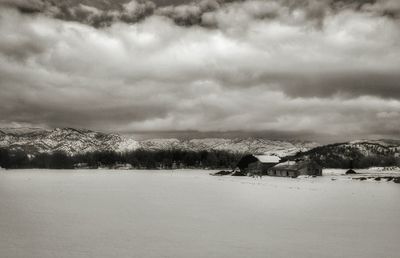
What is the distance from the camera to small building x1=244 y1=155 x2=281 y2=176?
98.9 metres

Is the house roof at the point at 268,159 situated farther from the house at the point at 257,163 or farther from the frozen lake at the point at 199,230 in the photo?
the frozen lake at the point at 199,230

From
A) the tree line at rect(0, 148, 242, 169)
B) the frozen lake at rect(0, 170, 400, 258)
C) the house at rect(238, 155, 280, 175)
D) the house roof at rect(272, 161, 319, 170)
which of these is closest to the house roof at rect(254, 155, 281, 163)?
the house at rect(238, 155, 280, 175)

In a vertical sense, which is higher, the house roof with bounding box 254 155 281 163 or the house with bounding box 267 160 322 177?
the house roof with bounding box 254 155 281 163

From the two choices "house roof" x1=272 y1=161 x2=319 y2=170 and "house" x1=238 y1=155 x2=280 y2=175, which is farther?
"house" x1=238 y1=155 x2=280 y2=175

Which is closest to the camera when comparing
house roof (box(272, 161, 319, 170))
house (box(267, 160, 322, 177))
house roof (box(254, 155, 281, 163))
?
house (box(267, 160, 322, 177))

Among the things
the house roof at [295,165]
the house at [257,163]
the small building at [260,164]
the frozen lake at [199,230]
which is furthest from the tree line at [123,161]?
the frozen lake at [199,230]

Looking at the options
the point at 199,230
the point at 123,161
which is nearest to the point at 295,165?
the point at 199,230

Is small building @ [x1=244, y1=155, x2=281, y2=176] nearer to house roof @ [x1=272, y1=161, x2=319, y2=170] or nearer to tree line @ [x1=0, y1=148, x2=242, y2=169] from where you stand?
house roof @ [x1=272, y1=161, x2=319, y2=170]

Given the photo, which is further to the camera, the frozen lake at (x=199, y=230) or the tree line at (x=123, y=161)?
the tree line at (x=123, y=161)

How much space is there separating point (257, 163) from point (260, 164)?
106 cm

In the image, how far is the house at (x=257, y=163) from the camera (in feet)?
325

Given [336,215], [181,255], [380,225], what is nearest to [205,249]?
Answer: [181,255]

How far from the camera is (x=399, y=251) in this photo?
1569cm

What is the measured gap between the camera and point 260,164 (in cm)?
9925
